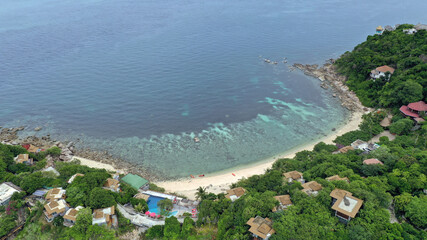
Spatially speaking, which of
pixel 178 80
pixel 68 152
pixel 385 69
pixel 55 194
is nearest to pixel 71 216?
pixel 55 194

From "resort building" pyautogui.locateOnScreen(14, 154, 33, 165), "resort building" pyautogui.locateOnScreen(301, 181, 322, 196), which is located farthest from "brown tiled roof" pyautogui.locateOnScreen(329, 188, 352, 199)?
"resort building" pyautogui.locateOnScreen(14, 154, 33, 165)

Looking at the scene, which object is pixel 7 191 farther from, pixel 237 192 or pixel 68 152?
pixel 237 192

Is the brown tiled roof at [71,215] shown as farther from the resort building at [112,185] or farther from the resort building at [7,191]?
the resort building at [7,191]

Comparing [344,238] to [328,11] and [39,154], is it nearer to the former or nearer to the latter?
[39,154]

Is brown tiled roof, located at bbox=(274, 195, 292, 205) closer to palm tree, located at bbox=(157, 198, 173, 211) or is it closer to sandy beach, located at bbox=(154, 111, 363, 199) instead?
sandy beach, located at bbox=(154, 111, 363, 199)

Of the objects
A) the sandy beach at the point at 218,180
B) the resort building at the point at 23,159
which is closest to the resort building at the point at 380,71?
the sandy beach at the point at 218,180

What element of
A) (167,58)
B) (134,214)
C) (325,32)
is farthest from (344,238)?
(325,32)
